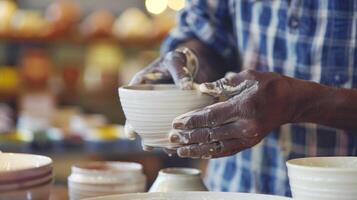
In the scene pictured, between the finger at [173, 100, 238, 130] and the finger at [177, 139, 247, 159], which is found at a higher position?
the finger at [173, 100, 238, 130]

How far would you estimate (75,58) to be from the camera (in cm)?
556

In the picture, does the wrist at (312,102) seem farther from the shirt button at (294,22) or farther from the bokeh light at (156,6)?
the bokeh light at (156,6)

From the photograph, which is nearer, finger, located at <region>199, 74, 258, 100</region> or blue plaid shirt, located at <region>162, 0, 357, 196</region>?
finger, located at <region>199, 74, 258, 100</region>

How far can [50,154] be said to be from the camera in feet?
14.0

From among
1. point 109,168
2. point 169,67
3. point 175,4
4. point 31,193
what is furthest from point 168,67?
point 175,4

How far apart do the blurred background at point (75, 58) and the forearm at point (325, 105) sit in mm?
2815

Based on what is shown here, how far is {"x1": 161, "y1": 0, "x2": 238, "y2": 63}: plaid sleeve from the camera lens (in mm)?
2250

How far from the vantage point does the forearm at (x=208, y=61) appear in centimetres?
212

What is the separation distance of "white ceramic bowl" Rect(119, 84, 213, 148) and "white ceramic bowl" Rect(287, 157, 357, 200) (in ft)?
0.98

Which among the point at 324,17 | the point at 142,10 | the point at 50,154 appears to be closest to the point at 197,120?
the point at 324,17

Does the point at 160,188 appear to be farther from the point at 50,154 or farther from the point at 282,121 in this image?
the point at 50,154

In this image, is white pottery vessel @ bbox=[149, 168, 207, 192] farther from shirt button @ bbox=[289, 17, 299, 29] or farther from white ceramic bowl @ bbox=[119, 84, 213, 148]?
shirt button @ bbox=[289, 17, 299, 29]

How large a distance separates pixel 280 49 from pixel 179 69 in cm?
52

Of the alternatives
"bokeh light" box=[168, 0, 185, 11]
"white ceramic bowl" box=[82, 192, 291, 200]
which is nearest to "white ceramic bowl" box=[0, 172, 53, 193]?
"white ceramic bowl" box=[82, 192, 291, 200]
